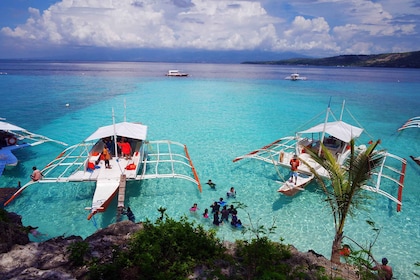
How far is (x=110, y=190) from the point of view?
1066cm

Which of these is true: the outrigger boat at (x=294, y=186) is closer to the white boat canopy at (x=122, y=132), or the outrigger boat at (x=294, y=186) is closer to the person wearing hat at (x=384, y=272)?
the person wearing hat at (x=384, y=272)

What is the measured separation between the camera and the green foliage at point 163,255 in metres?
4.87

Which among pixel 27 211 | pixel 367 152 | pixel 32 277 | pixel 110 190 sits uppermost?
pixel 367 152

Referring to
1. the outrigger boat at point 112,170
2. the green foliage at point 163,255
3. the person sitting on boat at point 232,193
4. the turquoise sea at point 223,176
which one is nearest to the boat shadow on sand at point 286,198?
the turquoise sea at point 223,176

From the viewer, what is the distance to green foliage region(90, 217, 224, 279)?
4.87m

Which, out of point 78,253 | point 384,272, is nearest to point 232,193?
point 384,272

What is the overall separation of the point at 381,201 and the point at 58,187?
15.1m

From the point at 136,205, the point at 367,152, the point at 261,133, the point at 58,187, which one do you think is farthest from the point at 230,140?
the point at 367,152

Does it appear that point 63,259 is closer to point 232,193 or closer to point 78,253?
point 78,253

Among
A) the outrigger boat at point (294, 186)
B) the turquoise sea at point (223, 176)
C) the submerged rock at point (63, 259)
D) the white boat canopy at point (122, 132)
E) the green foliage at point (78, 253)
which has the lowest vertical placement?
the turquoise sea at point (223, 176)

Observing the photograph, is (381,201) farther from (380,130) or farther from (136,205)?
(380,130)

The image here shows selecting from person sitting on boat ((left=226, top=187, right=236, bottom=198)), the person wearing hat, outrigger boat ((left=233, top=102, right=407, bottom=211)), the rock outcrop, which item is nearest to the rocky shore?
the rock outcrop

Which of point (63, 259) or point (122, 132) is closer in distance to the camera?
point (63, 259)

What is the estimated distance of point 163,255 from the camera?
555 centimetres
